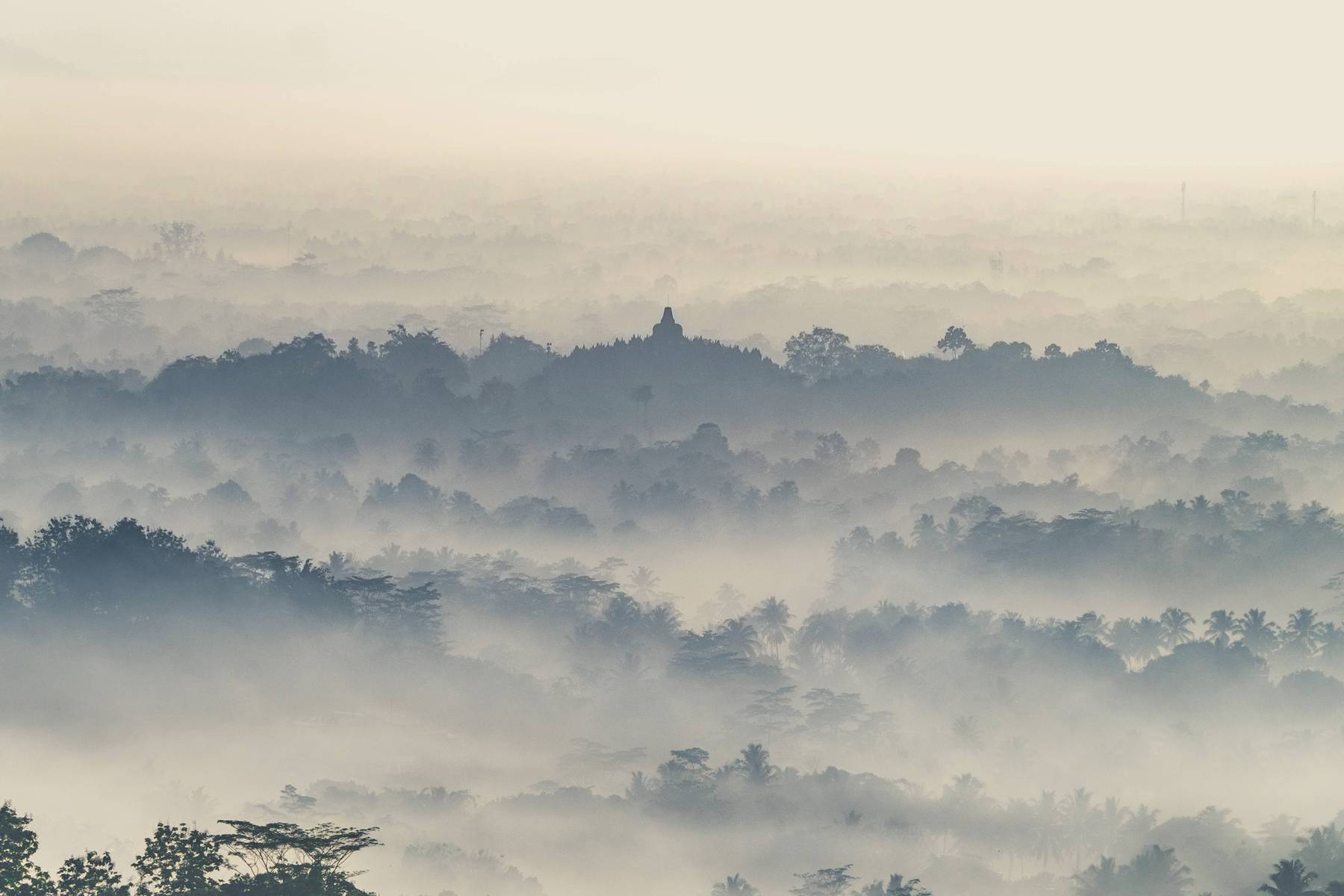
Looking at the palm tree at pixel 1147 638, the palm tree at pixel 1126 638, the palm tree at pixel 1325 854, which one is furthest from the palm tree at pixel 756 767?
the palm tree at pixel 1147 638

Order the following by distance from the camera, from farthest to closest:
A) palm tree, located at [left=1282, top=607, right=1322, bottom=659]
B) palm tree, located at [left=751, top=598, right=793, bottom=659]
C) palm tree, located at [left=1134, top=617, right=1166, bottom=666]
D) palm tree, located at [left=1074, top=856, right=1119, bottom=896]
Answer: palm tree, located at [left=751, top=598, right=793, bottom=659] → palm tree, located at [left=1134, top=617, right=1166, bottom=666] → palm tree, located at [left=1282, top=607, right=1322, bottom=659] → palm tree, located at [left=1074, top=856, right=1119, bottom=896]

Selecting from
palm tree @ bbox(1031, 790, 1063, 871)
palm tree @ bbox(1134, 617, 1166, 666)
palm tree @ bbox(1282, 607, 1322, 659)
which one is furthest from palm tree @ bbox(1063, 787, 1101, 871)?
palm tree @ bbox(1282, 607, 1322, 659)

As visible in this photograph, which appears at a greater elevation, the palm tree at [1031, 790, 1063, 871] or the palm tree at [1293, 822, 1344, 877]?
the palm tree at [1031, 790, 1063, 871]

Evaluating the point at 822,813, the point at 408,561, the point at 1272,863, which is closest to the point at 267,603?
the point at 408,561

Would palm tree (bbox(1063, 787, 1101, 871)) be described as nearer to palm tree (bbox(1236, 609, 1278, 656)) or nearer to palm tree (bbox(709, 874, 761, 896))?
palm tree (bbox(709, 874, 761, 896))

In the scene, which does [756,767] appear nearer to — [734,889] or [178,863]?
[734,889]

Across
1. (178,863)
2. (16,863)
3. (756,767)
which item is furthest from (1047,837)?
(16,863)

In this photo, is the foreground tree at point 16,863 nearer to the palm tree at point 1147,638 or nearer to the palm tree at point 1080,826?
the palm tree at point 1080,826

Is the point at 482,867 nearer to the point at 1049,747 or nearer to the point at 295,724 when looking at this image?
the point at 295,724
